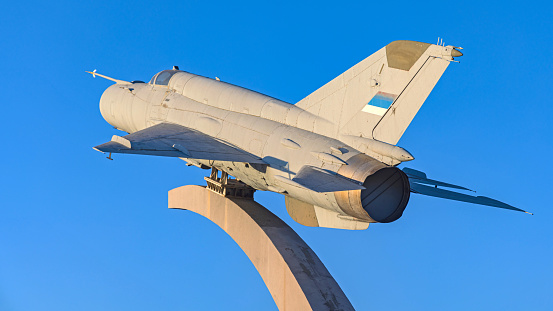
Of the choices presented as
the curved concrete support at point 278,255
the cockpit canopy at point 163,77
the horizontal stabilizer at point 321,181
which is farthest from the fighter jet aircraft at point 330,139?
the cockpit canopy at point 163,77

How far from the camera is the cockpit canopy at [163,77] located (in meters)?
27.5

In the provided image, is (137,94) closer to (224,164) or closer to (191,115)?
(191,115)

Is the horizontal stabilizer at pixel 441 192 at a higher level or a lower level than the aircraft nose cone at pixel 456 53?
lower

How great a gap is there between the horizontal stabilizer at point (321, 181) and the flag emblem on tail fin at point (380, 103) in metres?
2.09

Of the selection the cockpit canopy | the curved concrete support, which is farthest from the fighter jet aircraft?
the cockpit canopy

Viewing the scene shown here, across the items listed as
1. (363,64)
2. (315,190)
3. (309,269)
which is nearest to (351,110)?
(363,64)

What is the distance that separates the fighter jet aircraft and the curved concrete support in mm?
916

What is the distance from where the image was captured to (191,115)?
25312 millimetres

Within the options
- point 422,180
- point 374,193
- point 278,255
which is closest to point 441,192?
Answer: point 422,180

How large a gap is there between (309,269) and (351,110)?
4.78 m

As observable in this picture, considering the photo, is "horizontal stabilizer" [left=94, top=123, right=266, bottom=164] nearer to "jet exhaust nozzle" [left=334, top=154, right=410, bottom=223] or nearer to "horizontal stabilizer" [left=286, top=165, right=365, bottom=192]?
"horizontal stabilizer" [left=286, top=165, right=365, bottom=192]

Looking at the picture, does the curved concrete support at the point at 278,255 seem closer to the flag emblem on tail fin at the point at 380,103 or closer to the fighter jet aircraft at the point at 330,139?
the fighter jet aircraft at the point at 330,139

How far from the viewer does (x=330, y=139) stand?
69.5 feet

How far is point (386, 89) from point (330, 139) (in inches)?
79.2
